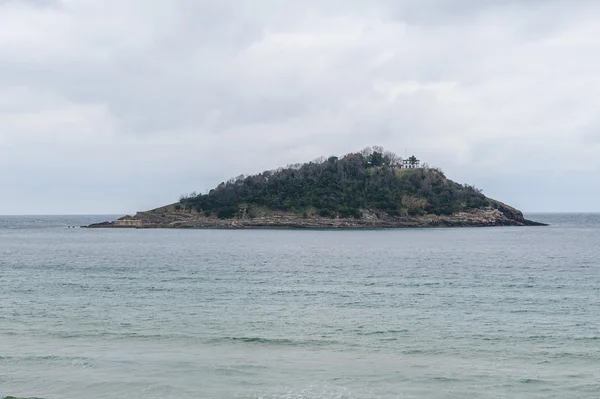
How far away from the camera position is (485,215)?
7303 inches

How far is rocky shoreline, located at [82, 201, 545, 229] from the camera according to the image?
17350 cm

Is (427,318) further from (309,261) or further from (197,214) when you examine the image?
(197,214)

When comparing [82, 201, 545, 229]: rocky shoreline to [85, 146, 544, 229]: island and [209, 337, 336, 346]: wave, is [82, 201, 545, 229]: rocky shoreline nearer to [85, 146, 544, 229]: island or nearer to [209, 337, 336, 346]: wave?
[85, 146, 544, 229]: island

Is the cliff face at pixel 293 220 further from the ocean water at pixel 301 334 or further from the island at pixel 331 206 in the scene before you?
the ocean water at pixel 301 334

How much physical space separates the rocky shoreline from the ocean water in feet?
398

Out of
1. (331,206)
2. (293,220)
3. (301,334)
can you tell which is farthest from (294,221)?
(301,334)

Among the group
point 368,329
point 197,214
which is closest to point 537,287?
point 368,329

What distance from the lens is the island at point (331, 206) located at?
17612 cm

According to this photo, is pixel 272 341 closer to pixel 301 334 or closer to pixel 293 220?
pixel 301 334

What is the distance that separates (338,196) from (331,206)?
4.45m

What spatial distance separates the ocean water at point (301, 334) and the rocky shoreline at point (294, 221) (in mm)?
121306

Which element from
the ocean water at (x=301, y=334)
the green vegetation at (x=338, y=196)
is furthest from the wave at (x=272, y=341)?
the green vegetation at (x=338, y=196)

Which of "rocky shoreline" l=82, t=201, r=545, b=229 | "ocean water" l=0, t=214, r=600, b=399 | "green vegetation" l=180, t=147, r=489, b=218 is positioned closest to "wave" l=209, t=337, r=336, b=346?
"ocean water" l=0, t=214, r=600, b=399

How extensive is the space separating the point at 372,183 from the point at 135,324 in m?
165
